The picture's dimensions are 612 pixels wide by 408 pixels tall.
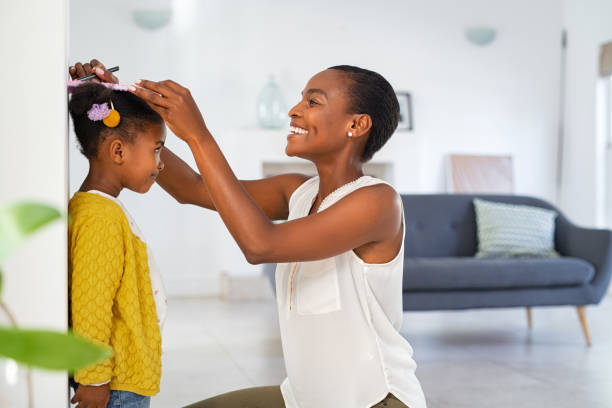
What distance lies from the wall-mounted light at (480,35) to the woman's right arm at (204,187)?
554 cm

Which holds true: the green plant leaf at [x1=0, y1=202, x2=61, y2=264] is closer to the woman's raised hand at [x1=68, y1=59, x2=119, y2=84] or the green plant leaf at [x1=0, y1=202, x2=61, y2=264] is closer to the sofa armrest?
the woman's raised hand at [x1=68, y1=59, x2=119, y2=84]

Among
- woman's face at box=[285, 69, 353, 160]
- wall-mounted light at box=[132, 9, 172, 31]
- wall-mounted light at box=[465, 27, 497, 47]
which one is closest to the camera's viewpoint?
woman's face at box=[285, 69, 353, 160]

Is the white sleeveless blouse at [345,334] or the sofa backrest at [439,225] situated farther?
the sofa backrest at [439,225]

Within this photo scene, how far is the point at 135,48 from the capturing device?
607 cm

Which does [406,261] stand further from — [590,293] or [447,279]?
[590,293]

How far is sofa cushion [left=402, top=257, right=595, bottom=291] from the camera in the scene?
12.7 ft

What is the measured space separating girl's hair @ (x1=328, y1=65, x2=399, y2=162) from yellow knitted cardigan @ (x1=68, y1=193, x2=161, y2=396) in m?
0.56

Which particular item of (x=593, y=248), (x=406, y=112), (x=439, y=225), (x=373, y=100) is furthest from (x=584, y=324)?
(x=373, y=100)

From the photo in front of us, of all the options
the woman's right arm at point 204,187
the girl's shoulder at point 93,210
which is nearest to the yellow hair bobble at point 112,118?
the girl's shoulder at point 93,210

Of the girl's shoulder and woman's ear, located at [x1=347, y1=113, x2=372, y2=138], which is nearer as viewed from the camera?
the girl's shoulder

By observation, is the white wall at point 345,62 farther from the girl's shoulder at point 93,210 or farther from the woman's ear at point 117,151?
the girl's shoulder at point 93,210

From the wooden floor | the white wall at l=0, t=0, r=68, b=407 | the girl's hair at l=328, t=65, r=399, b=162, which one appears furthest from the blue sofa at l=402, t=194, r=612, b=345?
the white wall at l=0, t=0, r=68, b=407

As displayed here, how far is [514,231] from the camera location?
14.7 feet

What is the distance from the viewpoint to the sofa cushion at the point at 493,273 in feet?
12.7
